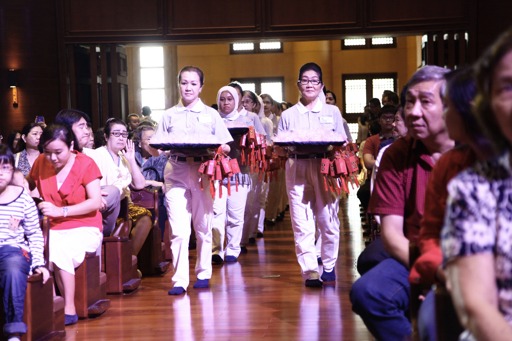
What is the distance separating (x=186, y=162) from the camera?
7086 mm

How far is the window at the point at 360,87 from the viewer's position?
81.1ft

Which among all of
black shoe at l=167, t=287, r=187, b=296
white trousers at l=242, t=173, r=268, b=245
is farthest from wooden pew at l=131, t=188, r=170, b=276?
white trousers at l=242, t=173, r=268, b=245

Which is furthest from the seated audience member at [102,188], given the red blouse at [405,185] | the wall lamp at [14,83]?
the wall lamp at [14,83]

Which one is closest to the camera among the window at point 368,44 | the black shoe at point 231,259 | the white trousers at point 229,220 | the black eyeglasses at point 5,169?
the black eyeglasses at point 5,169

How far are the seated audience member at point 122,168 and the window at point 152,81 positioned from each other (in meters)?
14.8

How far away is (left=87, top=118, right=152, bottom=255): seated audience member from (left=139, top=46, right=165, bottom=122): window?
14806 mm

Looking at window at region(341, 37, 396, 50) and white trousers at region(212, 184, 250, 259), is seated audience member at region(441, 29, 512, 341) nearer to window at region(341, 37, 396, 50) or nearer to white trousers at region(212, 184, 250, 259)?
white trousers at region(212, 184, 250, 259)

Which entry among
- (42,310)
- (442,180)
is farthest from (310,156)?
(442,180)

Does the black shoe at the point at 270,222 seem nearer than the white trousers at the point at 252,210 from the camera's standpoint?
No

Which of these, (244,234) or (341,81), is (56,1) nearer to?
(244,234)

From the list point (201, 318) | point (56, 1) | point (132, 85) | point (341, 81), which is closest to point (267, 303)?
point (201, 318)

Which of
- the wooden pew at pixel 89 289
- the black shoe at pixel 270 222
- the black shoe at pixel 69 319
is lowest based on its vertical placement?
the black shoe at pixel 270 222

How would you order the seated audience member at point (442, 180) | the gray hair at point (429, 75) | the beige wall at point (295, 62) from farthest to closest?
the beige wall at point (295, 62), the gray hair at point (429, 75), the seated audience member at point (442, 180)

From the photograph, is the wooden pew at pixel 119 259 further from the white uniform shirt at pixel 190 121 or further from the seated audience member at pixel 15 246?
the seated audience member at pixel 15 246
